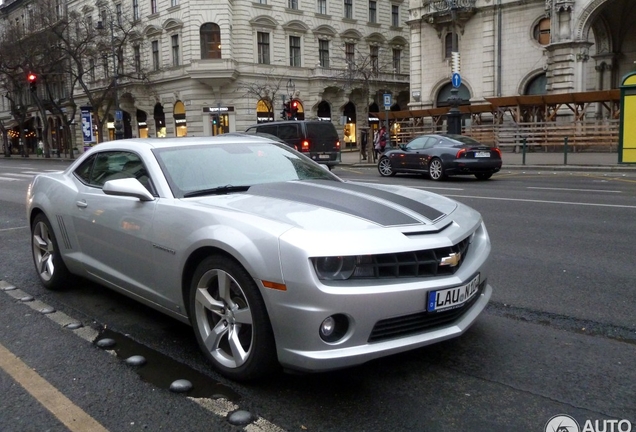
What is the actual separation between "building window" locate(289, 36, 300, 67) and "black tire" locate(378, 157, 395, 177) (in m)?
29.0

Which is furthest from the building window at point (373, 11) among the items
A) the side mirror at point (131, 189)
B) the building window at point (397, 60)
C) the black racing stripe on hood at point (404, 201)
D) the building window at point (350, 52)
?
the side mirror at point (131, 189)

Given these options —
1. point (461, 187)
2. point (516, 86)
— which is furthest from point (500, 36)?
point (461, 187)

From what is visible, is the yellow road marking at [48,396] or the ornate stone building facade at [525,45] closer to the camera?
the yellow road marking at [48,396]

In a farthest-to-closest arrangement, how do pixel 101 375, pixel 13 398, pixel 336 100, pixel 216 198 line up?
pixel 336 100, pixel 216 198, pixel 101 375, pixel 13 398

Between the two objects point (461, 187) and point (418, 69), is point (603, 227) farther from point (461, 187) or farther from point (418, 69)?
point (418, 69)

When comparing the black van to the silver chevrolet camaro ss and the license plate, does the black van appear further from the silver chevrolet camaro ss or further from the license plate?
the license plate

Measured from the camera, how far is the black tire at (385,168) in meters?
19.7

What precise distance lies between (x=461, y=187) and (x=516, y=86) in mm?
25099

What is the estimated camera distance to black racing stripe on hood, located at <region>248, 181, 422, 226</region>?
142 inches

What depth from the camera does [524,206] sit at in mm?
10906

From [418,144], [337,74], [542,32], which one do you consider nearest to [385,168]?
[418,144]

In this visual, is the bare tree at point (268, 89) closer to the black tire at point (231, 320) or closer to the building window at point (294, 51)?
the building window at point (294, 51)

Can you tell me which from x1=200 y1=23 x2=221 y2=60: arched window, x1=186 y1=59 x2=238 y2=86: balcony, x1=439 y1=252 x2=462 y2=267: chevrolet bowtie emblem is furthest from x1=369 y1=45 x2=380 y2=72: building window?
x1=439 y1=252 x2=462 y2=267: chevrolet bowtie emblem

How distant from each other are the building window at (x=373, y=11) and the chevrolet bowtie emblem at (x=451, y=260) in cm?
5162
